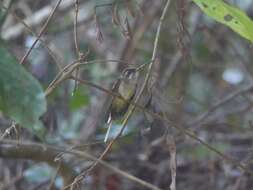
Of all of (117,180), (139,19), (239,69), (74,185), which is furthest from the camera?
(239,69)

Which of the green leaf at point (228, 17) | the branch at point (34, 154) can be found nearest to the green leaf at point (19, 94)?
the green leaf at point (228, 17)

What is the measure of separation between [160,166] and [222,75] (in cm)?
69

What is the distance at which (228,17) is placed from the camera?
976 mm

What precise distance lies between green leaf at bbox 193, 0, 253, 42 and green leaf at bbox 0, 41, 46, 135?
0.92 feet

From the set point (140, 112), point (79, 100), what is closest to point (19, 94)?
point (140, 112)

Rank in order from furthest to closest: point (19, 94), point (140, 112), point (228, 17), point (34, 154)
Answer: point (140, 112)
point (34, 154)
point (228, 17)
point (19, 94)

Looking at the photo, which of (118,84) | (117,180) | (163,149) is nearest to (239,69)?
(163,149)

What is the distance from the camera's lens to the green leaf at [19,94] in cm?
83

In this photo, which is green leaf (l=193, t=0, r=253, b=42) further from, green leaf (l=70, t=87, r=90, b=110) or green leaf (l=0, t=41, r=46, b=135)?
green leaf (l=70, t=87, r=90, b=110)

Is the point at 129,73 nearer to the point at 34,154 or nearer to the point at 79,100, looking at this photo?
the point at 34,154

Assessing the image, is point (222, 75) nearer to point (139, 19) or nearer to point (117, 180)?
point (139, 19)

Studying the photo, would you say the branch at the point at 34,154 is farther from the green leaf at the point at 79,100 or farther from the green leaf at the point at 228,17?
the green leaf at the point at 228,17

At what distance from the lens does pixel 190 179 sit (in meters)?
2.15

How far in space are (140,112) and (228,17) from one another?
2.36 ft
